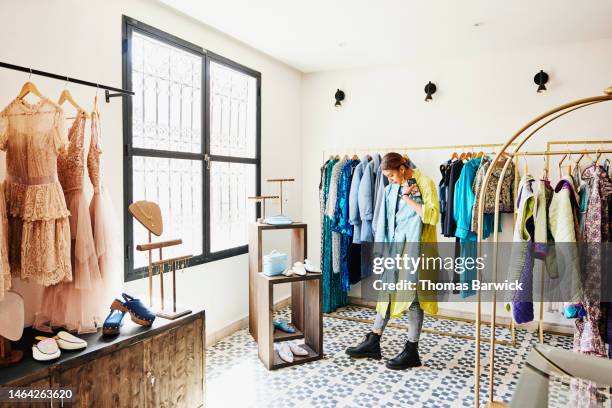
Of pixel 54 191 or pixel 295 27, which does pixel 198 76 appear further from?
pixel 54 191

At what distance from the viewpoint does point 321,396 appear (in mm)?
2623

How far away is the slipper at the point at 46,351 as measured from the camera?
1.67 meters

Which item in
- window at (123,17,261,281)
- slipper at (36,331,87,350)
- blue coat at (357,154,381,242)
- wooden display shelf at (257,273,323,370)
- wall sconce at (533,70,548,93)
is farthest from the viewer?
blue coat at (357,154,381,242)

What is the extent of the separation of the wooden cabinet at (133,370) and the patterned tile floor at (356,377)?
44 cm

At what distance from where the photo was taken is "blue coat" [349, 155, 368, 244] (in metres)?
4.00

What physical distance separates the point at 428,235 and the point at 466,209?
87 cm

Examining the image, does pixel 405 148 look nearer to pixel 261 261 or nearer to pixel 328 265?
pixel 328 265

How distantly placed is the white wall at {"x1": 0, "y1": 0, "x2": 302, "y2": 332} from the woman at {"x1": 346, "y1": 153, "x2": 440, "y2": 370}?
1.26 meters

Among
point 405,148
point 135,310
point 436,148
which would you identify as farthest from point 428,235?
point 135,310

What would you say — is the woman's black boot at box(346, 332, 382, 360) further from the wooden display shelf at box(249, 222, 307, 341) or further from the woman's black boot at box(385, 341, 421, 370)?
the wooden display shelf at box(249, 222, 307, 341)

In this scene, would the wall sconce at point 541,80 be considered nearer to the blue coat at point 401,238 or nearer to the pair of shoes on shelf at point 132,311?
the blue coat at point 401,238

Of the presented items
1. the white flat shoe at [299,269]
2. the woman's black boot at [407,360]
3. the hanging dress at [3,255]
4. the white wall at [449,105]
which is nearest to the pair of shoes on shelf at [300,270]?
the white flat shoe at [299,269]

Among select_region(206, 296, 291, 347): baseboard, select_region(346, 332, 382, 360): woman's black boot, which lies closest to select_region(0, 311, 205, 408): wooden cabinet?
select_region(206, 296, 291, 347): baseboard

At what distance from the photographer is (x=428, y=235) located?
2980mm
